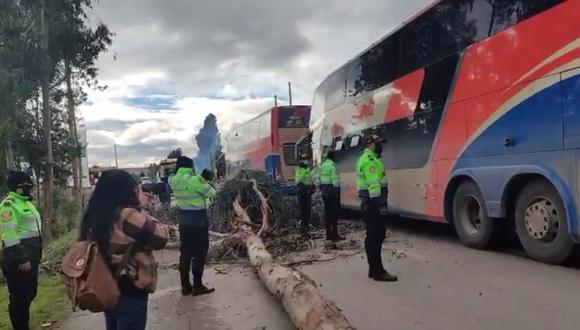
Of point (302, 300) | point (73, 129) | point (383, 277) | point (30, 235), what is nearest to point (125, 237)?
point (302, 300)

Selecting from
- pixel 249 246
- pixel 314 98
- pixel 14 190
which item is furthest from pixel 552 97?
pixel 314 98

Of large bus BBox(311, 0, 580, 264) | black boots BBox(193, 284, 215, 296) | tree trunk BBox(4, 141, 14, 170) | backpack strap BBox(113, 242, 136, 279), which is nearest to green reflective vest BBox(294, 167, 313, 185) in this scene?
large bus BBox(311, 0, 580, 264)

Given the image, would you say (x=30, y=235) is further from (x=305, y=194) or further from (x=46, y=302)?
(x=305, y=194)

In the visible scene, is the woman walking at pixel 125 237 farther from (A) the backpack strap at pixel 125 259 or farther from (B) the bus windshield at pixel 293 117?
(B) the bus windshield at pixel 293 117

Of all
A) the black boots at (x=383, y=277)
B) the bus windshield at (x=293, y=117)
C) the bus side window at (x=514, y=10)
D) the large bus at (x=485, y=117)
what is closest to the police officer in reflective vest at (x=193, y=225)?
the black boots at (x=383, y=277)

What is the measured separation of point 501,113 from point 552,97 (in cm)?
102

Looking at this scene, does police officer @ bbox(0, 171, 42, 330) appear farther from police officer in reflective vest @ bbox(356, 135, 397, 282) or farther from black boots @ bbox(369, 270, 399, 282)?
black boots @ bbox(369, 270, 399, 282)

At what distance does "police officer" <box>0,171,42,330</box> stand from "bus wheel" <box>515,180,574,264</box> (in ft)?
19.2

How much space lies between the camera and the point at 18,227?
17.5 ft

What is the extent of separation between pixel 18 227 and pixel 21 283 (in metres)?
0.53

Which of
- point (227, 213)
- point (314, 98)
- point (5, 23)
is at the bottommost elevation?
point (227, 213)

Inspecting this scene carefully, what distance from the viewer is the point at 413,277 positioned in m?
7.13

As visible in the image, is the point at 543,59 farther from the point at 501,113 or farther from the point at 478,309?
the point at 478,309

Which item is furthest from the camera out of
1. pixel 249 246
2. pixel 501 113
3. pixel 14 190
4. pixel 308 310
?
pixel 249 246
